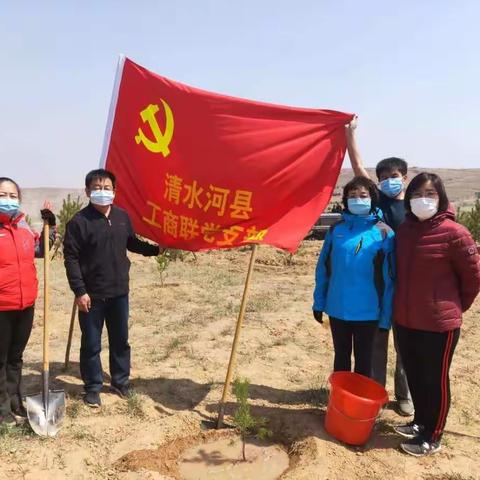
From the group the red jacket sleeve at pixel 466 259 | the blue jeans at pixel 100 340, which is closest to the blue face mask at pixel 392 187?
the red jacket sleeve at pixel 466 259

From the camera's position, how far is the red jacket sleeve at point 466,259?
304 centimetres

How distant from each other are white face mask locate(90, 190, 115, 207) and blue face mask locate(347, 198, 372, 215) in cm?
198

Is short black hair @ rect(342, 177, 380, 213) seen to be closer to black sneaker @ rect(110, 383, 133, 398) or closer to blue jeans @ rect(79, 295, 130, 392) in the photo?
blue jeans @ rect(79, 295, 130, 392)

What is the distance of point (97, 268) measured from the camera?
3.90 meters

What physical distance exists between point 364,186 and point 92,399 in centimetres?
295

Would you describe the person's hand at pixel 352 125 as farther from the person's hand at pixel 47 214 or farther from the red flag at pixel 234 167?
the person's hand at pixel 47 214

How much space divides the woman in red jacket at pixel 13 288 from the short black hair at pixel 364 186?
97.4 inches

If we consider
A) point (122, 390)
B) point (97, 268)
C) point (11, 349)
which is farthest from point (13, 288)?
point (122, 390)

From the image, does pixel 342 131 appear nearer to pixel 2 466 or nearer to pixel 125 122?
pixel 125 122

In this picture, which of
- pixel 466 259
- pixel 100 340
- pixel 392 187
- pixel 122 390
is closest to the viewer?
pixel 466 259

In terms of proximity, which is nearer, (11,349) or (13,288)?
(13,288)

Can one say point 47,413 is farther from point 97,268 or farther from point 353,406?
point 353,406

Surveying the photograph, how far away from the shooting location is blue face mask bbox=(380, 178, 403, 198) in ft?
12.2

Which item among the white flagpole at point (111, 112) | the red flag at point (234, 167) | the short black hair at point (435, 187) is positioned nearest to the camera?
the short black hair at point (435, 187)
